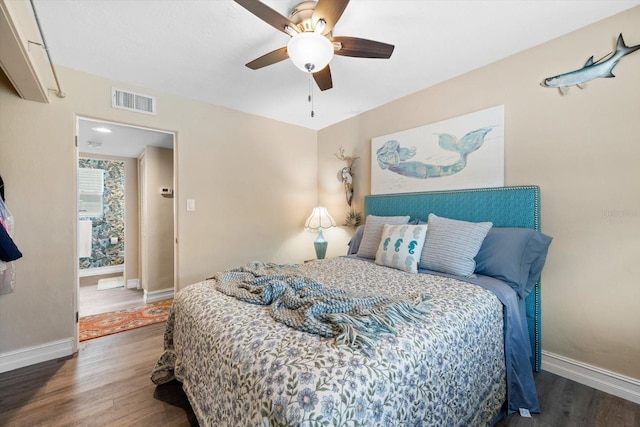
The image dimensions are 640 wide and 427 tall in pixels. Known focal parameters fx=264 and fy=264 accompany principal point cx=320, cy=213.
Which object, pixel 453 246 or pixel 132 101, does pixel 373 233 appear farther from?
pixel 132 101

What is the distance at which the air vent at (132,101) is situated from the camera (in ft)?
8.17

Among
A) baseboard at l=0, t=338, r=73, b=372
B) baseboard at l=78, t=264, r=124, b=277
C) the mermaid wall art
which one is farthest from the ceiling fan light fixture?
baseboard at l=78, t=264, r=124, b=277

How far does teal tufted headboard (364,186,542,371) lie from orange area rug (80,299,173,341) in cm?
298

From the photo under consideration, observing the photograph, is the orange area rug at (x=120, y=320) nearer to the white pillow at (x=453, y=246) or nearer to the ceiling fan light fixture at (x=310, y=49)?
the white pillow at (x=453, y=246)

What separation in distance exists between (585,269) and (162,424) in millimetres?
2894

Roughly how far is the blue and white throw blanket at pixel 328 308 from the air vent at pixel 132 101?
2.11m

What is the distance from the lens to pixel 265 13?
1423mm

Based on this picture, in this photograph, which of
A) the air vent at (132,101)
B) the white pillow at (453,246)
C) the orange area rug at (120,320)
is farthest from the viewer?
the orange area rug at (120,320)

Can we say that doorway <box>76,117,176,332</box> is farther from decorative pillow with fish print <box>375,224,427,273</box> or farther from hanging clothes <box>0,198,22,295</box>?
decorative pillow with fish print <box>375,224,427,273</box>

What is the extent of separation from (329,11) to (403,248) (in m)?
1.66

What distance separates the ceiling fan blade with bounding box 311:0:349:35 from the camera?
1381 mm

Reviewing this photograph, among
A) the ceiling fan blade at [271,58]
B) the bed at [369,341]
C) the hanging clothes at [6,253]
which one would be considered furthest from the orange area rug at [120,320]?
the ceiling fan blade at [271,58]

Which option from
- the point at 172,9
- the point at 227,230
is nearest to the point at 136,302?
the point at 227,230

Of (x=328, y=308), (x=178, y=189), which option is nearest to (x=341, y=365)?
(x=328, y=308)
